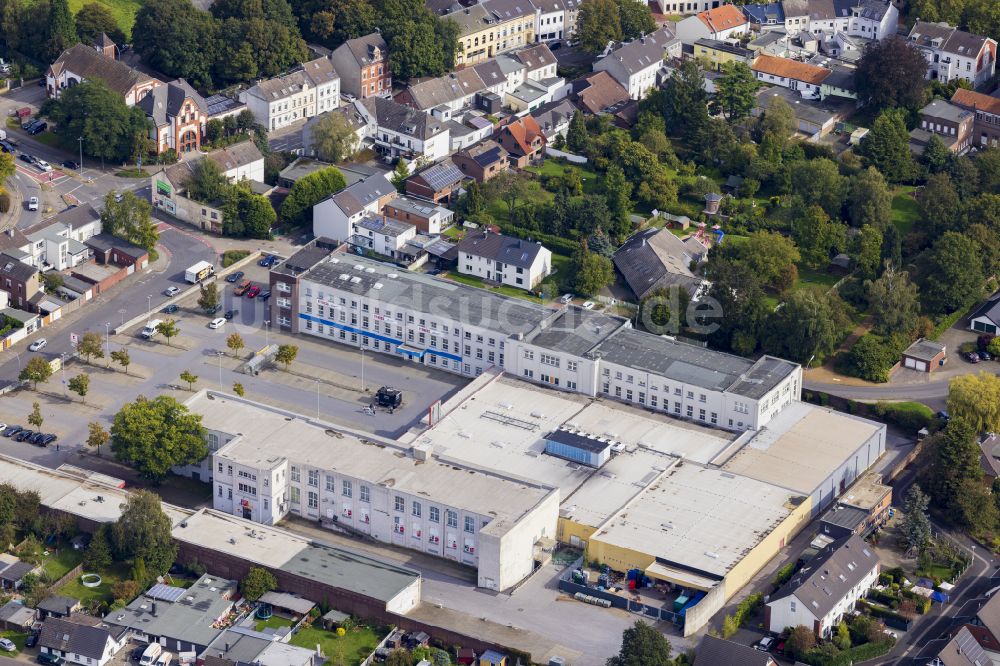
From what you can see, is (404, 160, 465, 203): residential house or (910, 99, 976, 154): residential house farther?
(910, 99, 976, 154): residential house

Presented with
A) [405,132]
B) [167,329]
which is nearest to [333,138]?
[405,132]

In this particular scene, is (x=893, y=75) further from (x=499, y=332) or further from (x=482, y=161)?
(x=499, y=332)

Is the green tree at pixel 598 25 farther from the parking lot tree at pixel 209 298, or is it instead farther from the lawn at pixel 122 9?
the parking lot tree at pixel 209 298

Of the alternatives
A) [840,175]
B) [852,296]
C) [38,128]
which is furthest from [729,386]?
[38,128]

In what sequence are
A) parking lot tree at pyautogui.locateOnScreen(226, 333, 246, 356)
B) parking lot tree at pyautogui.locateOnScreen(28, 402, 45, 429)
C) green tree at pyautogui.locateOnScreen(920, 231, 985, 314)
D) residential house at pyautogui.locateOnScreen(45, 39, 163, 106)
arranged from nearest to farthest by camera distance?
parking lot tree at pyautogui.locateOnScreen(28, 402, 45, 429), parking lot tree at pyautogui.locateOnScreen(226, 333, 246, 356), green tree at pyautogui.locateOnScreen(920, 231, 985, 314), residential house at pyautogui.locateOnScreen(45, 39, 163, 106)

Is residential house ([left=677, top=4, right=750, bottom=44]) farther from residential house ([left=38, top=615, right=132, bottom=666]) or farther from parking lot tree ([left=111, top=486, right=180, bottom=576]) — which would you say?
residential house ([left=38, top=615, right=132, bottom=666])

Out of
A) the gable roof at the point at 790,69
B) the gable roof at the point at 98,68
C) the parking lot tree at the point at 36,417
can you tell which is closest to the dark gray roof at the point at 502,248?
the parking lot tree at the point at 36,417

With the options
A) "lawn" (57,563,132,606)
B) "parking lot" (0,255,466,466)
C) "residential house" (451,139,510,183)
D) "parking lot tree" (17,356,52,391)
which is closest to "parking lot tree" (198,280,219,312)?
"parking lot" (0,255,466,466)
